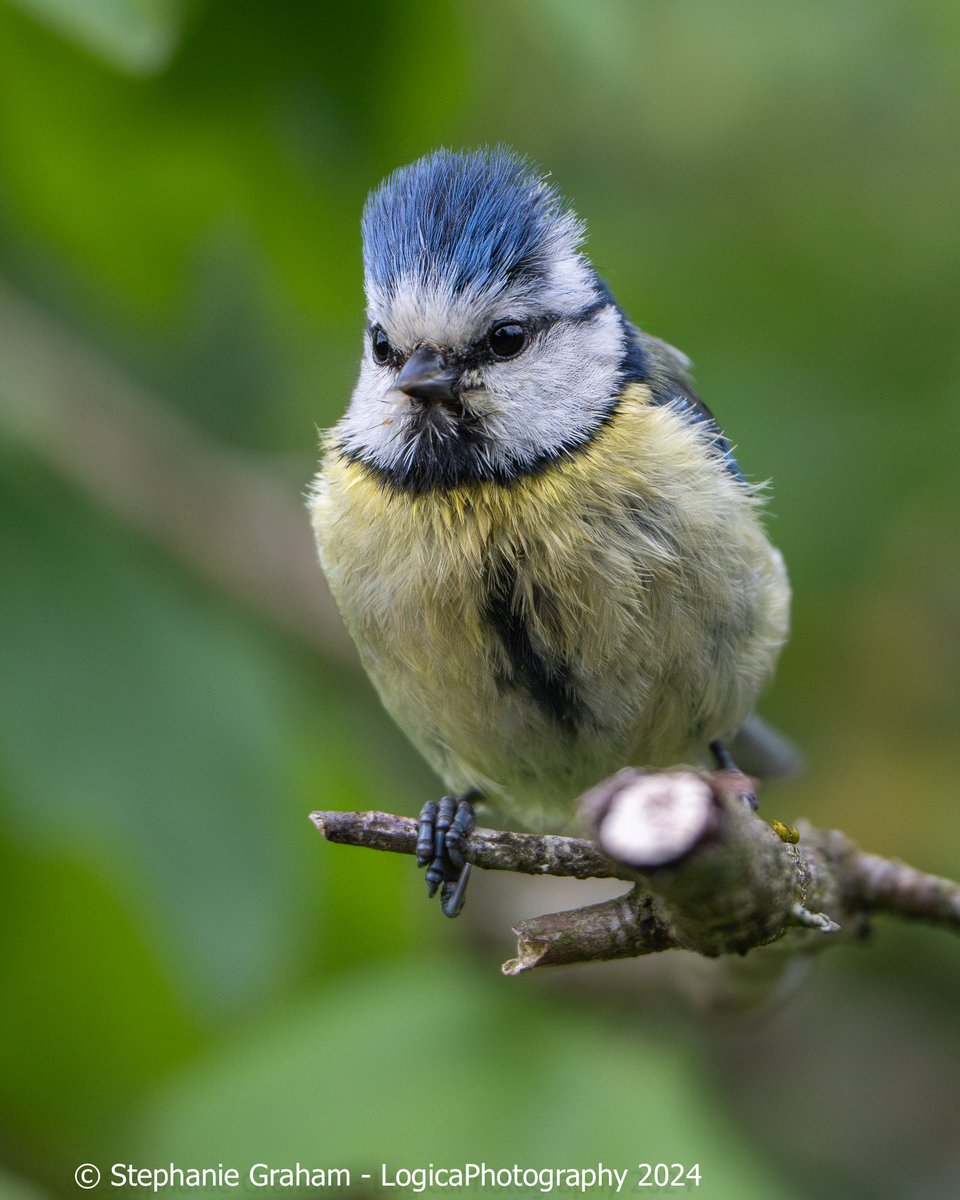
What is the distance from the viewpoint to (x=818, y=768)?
366 centimetres

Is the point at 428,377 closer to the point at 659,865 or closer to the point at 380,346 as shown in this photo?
the point at 380,346

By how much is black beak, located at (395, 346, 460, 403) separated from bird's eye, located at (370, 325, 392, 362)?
94 mm

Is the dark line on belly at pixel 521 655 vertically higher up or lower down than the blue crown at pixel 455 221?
lower down

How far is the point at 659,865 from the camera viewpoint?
50.6 inches

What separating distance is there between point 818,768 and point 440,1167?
1880 mm

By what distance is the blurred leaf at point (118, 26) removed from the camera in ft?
5.41

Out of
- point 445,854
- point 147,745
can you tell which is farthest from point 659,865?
point 147,745

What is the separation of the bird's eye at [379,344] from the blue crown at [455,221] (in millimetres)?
86

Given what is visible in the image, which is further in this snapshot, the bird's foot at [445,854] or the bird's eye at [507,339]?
the bird's eye at [507,339]

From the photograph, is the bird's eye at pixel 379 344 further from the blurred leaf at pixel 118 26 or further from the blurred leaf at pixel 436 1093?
the blurred leaf at pixel 436 1093

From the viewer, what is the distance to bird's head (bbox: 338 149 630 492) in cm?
219

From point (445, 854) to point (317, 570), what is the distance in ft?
5.37

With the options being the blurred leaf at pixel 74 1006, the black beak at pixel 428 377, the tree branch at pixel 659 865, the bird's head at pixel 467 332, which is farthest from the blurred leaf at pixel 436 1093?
the black beak at pixel 428 377

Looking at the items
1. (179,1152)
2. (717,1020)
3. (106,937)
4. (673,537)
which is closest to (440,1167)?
(179,1152)
